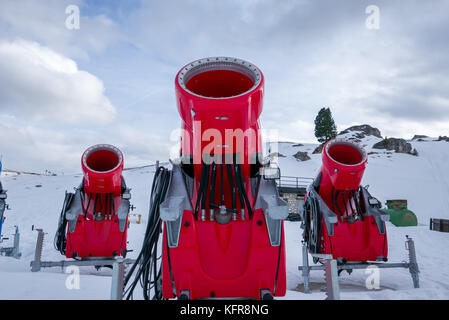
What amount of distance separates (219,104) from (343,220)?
478cm

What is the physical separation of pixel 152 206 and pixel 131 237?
33.0 ft

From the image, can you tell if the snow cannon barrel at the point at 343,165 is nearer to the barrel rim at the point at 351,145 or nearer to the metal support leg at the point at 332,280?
the barrel rim at the point at 351,145

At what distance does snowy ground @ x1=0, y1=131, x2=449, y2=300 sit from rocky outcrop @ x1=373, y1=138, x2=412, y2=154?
1822mm

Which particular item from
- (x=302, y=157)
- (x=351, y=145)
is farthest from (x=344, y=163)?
(x=302, y=157)

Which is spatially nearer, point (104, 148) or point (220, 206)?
point (220, 206)

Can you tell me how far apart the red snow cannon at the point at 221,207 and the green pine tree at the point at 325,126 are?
53.4 m

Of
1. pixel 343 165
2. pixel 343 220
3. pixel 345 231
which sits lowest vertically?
pixel 345 231

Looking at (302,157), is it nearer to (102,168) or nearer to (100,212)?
(100,212)

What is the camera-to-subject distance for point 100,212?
21.4ft

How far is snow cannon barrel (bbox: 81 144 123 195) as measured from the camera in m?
5.62

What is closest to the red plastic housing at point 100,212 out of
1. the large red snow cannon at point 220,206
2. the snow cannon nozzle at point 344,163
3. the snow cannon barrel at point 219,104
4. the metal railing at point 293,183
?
the large red snow cannon at point 220,206

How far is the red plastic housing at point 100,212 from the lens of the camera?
19.3 ft
